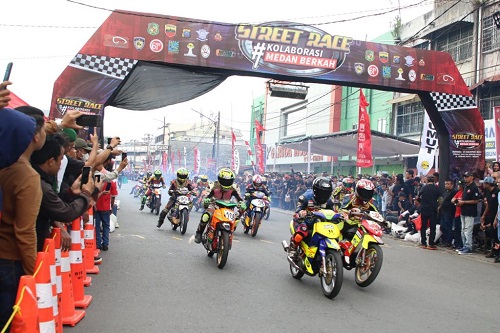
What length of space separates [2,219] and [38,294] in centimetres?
71

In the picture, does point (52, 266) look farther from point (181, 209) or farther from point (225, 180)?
point (181, 209)

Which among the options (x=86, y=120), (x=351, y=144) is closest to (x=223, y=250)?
(x=86, y=120)

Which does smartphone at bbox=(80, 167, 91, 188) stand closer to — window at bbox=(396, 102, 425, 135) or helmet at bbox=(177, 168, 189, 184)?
helmet at bbox=(177, 168, 189, 184)

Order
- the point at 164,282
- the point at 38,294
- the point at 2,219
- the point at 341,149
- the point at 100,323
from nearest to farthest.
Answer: the point at 2,219, the point at 38,294, the point at 100,323, the point at 164,282, the point at 341,149

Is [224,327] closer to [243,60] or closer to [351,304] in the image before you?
[351,304]

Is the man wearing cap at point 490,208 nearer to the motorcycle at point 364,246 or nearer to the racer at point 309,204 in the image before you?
the motorcycle at point 364,246

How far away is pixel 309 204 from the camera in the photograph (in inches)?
282

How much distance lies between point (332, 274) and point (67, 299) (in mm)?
3257

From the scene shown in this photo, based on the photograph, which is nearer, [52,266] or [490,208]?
[52,266]

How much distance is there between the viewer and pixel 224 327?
16.0 ft

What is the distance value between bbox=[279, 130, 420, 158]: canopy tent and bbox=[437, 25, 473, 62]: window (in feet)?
15.5

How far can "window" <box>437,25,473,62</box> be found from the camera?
68.7 ft

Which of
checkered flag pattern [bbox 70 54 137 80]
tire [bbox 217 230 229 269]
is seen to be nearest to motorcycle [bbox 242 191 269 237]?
tire [bbox 217 230 229 269]

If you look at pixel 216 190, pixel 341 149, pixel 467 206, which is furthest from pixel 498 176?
pixel 341 149
